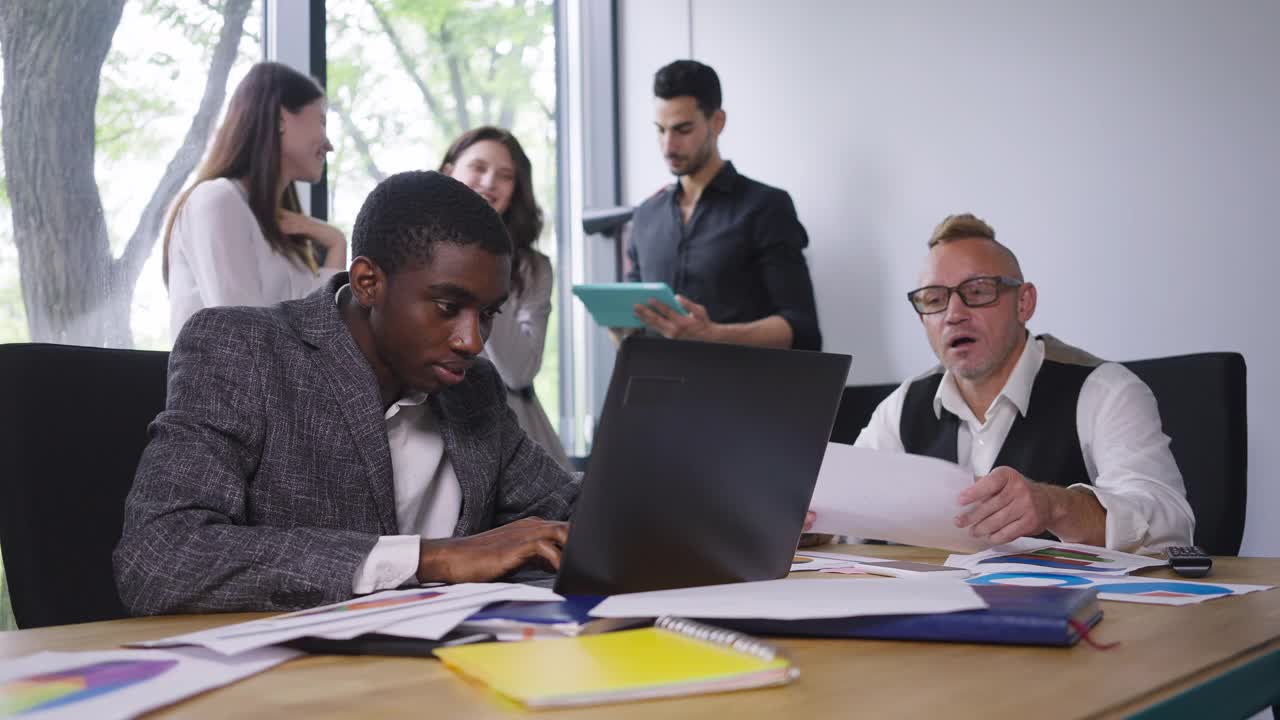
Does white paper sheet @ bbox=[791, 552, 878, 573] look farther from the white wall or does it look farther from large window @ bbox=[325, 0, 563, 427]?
large window @ bbox=[325, 0, 563, 427]

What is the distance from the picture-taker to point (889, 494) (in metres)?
1.43

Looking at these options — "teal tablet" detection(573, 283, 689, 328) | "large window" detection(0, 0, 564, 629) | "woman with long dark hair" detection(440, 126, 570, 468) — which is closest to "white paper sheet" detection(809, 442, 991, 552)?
"teal tablet" detection(573, 283, 689, 328)

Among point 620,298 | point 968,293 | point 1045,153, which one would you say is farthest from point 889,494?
point 1045,153

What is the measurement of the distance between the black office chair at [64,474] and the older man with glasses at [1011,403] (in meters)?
1.31

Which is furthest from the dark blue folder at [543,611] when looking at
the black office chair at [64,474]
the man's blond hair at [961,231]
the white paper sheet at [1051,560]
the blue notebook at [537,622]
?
the man's blond hair at [961,231]

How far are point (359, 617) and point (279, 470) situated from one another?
0.48 m

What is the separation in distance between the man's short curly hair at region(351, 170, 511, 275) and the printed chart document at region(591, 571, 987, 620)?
577 millimetres

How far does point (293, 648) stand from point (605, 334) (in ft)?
10.9

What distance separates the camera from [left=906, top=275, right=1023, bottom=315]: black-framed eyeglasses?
2074mm

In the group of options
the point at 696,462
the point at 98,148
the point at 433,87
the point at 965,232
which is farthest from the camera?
the point at 433,87

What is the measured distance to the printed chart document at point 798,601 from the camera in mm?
813

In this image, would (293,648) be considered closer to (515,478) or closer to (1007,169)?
(515,478)

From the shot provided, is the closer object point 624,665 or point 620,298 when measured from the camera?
point 624,665

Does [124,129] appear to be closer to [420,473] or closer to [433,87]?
[433,87]
